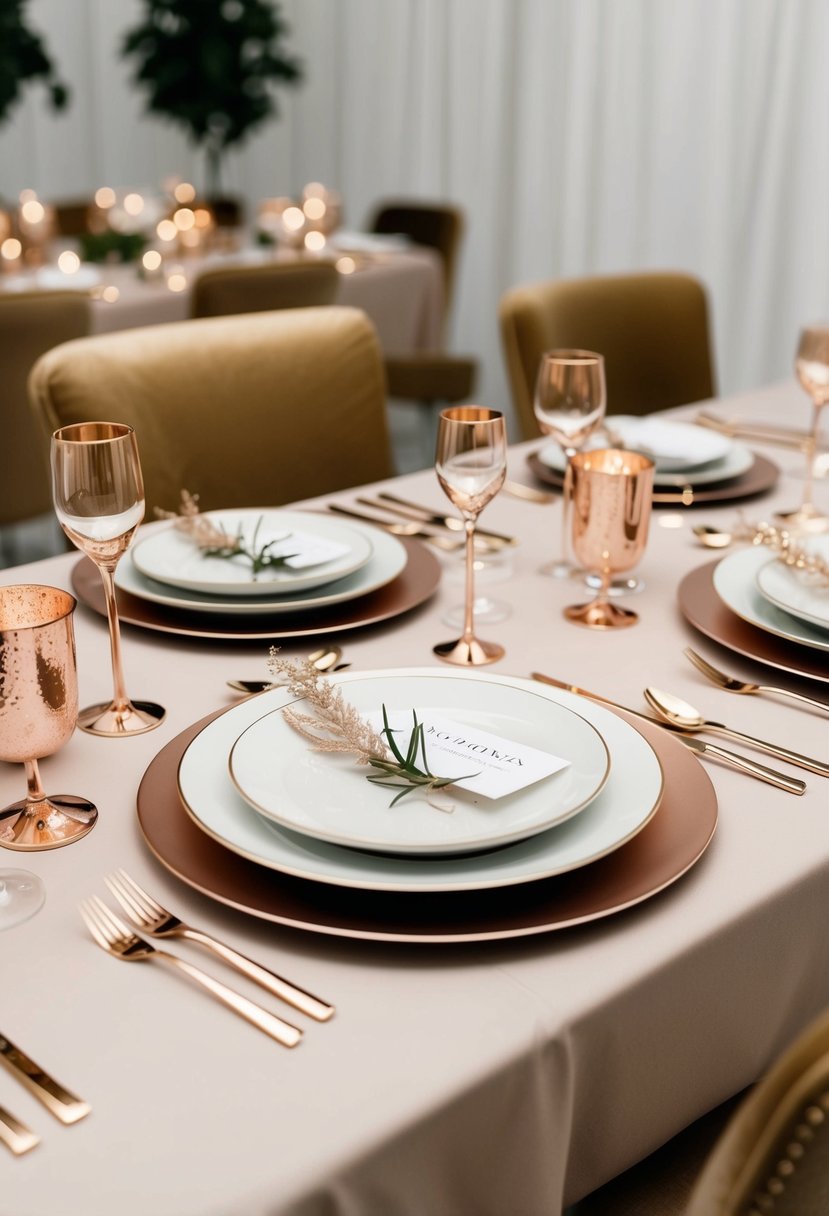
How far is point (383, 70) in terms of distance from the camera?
5203 mm

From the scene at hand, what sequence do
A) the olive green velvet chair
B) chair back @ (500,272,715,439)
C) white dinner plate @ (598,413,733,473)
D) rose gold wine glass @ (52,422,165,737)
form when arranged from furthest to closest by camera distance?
the olive green velvet chair < chair back @ (500,272,715,439) < white dinner plate @ (598,413,733,473) < rose gold wine glass @ (52,422,165,737)

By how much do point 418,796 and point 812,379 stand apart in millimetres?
916

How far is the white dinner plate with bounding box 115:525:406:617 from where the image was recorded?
1060 millimetres

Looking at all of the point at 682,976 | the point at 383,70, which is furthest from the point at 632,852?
the point at 383,70

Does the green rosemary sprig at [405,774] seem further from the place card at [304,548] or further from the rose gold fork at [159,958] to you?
the place card at [304,548]

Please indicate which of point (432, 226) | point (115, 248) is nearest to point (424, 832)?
point (115, 248)

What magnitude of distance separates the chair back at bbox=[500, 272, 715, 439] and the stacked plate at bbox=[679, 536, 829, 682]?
878 millimetres

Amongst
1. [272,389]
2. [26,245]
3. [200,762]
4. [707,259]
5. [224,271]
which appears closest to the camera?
[200,762]

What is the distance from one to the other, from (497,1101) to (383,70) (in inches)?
206

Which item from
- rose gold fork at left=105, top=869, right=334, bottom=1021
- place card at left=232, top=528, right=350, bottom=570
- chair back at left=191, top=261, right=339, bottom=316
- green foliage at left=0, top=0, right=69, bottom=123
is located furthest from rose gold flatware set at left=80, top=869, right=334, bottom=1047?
green foliage at left=0, top=0, right=69, bottom=123

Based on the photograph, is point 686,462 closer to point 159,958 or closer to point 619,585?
point 619,585

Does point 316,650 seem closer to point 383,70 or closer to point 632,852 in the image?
point 632,852

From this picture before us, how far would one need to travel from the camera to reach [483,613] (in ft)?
3.67

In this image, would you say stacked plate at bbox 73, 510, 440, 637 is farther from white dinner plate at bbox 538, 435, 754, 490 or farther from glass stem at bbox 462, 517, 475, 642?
white dinner plate at bbox 538, 435, 754, 490
